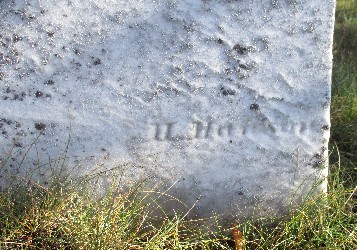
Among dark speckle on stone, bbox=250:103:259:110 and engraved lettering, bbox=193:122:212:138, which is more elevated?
dark speckle on stone, bbox=250:103:259:110

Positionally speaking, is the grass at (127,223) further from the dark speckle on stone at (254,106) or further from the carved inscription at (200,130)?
the dark speckle on stone at (254,106)

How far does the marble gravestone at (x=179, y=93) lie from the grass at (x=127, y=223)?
0.07m

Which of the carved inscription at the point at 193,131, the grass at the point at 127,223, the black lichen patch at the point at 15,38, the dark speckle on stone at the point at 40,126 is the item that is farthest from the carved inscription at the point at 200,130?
the black lichen patch at the point at 15,38

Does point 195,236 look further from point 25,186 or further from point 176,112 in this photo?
point 25,186

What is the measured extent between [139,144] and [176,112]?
17cm

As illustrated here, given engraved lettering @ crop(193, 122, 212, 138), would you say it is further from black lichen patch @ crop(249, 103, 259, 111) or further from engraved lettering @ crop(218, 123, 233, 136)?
black lichen patch @ crop(249, 103, 259, 111)

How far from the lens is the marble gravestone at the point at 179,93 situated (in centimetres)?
166

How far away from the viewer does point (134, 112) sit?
5.73 feet

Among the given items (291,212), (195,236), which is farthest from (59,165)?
(291,212)

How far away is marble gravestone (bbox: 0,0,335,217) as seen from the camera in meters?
Answer: 1.66

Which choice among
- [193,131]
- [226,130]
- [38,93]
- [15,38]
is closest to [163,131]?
[193,131]

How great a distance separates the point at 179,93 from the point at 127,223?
473 mm

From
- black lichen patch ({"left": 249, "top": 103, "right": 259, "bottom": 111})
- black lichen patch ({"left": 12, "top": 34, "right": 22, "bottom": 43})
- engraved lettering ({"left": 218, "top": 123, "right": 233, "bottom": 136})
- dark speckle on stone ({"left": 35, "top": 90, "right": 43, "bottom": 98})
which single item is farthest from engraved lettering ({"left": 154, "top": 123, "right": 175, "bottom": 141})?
black lichen patch ({"left": 12, "top": 34, "right": 22, "bottom": 43})

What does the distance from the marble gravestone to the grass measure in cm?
7
